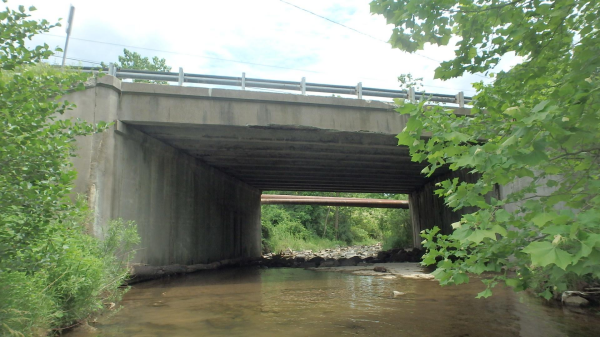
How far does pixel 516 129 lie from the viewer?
2.40m

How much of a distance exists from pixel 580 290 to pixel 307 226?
3855 cm

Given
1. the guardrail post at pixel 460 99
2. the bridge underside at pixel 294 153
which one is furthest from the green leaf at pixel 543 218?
the guardrail post at pixel 460 99

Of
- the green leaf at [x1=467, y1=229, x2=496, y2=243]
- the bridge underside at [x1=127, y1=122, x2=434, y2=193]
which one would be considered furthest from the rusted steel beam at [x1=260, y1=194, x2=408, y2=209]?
the green leaf at [x1=467, y1=229, x2=496, y2=243]

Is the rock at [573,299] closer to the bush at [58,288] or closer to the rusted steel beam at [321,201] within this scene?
the bush at [58,288]

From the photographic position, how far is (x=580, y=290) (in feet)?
24.2

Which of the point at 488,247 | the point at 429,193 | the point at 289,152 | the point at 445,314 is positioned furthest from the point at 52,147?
the point at 429,193

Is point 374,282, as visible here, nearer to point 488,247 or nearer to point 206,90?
point 206,90

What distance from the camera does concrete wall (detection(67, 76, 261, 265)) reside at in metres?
9.36

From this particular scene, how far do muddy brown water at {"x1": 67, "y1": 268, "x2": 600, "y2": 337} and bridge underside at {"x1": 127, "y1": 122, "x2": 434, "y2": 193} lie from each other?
4579 millimetres

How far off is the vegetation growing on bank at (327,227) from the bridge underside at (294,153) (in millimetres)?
9297

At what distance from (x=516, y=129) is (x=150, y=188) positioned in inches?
421

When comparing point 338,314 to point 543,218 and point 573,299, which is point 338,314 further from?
point 543,218

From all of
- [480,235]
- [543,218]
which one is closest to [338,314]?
[480,235]

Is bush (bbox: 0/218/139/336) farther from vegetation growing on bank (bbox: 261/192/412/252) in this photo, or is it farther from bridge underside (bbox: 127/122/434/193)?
vegetation growing on bank (bbox: 261/192/412/252)
